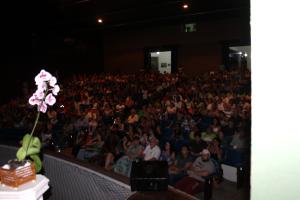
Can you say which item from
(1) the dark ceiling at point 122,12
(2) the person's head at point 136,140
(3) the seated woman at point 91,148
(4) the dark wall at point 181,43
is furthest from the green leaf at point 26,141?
(4) the dark wall at point 181,43

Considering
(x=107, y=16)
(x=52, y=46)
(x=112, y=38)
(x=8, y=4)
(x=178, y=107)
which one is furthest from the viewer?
(x=112, y=38)

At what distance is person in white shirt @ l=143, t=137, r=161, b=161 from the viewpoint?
278 inches

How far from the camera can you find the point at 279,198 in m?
1.03

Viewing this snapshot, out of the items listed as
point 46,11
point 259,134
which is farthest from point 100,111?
point 259,134

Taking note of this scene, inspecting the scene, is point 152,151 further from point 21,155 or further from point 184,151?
point 21,155

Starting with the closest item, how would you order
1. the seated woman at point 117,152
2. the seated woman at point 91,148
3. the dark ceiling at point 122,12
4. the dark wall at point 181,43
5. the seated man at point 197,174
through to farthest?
the seated man at point 197,174 → the seated woman at point 117,152 → the seated woman at point 91,148 → the dark ceiling at point 122,12 → the dark wall at point 181,43

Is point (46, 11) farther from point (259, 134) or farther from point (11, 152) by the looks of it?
point (259, 134)

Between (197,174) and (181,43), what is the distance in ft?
43.6

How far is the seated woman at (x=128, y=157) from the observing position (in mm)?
6590

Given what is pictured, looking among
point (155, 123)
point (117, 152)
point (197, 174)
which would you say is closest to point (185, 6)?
point (155, 123)

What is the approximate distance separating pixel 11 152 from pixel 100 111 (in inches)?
284

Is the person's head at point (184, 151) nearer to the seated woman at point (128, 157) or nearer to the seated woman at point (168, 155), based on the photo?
the seated woman at point (168, 155)

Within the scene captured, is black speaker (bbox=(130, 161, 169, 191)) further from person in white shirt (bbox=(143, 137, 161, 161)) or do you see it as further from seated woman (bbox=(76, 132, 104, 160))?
seated woman (bbox=(76, 132, 104, 160))

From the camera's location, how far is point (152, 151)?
711cm
